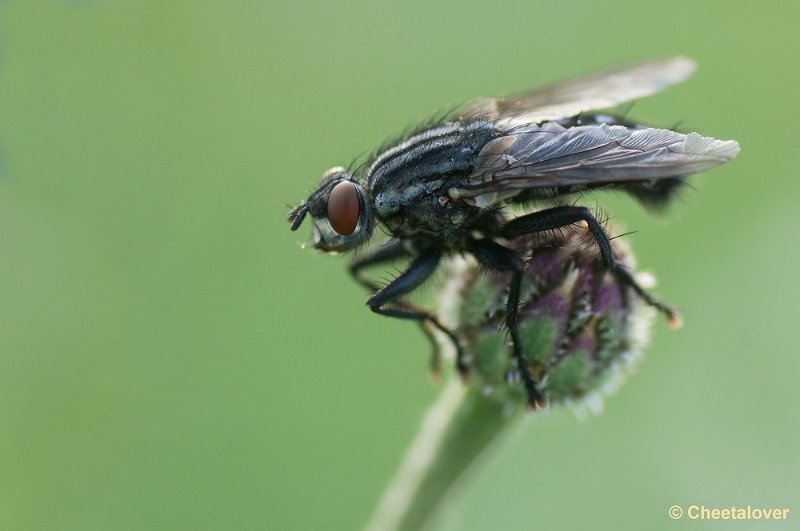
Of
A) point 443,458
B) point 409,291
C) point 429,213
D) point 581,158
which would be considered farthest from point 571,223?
point 443,458

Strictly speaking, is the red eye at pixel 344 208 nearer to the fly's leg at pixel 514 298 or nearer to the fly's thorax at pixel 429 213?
the fly's thorax at pixel 429 213

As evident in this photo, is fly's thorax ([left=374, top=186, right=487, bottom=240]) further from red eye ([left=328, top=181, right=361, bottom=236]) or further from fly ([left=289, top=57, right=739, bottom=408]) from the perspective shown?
red eye ([left=328, top=181, right=361, bottom=236])

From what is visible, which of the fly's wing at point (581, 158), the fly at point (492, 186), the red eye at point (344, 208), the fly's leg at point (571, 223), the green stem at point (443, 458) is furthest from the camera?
the red eye at point (344, 208)

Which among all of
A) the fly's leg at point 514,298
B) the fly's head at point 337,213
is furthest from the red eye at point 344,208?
the fly's leg at point 514,298

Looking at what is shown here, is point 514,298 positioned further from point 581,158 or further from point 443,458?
point 443,458

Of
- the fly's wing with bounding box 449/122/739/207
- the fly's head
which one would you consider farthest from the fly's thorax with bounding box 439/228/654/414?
the fly's head

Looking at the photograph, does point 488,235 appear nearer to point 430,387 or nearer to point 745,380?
point 430,387

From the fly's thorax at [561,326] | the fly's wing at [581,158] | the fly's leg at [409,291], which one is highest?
the fly's wing at [581,158]
